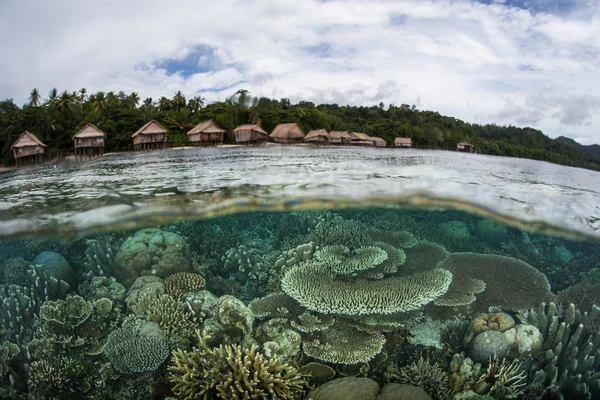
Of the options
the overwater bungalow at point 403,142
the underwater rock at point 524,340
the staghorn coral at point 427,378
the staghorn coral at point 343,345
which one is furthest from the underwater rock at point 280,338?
the overwater bungalow at point 403,142

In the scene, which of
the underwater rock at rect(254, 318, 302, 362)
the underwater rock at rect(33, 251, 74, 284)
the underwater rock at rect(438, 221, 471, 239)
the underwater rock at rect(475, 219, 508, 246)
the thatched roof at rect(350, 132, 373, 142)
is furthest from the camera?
the underwater rock at rect(475, 219, 508, 246)

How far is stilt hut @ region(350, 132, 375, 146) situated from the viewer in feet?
22.2

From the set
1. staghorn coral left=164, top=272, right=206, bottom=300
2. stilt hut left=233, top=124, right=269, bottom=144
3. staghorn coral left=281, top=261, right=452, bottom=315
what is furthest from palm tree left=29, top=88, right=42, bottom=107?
staghorn coral left=281, top=261, right=452, bottom=315

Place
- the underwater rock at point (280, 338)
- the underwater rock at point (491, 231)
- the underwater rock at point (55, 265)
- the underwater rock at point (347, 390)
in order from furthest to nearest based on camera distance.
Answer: the underwater rock at point (491, 231) → the underwater rock at point (55, 265) → the underwater rock at point (280, 338) → the underwater rock at point (347, 390)

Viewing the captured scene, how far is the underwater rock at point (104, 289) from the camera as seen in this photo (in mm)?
5852

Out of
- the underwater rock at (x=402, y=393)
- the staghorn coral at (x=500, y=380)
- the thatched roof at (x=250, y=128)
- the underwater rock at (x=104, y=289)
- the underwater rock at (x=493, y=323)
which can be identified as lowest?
the staghorn coral at (x=500, y=380)

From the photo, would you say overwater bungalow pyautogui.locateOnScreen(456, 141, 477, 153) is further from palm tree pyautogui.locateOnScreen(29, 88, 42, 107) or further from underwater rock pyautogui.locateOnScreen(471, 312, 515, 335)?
palm tree pyautogui.locateOnScreen(29, 88, 42, 107)

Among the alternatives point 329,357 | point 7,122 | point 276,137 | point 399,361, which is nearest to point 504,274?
point 399,361

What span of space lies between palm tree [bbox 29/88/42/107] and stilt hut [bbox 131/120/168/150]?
192 cm

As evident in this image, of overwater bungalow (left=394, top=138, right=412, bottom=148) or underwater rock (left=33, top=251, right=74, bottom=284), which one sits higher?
overwater bungalow (left=394, top=138, right=412, bottom=148)

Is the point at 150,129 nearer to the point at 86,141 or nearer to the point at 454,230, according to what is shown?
the point at 86,141

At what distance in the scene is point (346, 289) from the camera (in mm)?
5035

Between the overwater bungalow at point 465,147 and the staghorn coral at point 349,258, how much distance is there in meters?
2.80

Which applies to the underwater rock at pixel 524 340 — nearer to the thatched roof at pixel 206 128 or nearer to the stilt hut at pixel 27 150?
the thatched roof at pixel 206 128
